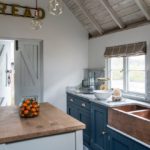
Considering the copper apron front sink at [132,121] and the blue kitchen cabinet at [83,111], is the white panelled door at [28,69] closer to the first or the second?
the blue kitchen cabinet at [83,111]

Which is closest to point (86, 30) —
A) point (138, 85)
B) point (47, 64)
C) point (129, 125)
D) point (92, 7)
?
point (92, 7)

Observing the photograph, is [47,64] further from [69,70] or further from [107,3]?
[107,3]

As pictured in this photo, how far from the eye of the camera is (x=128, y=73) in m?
3.76

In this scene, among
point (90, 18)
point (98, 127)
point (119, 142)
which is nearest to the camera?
point (119, 142)

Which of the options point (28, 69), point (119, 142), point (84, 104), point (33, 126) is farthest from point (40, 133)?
point (28, 69)

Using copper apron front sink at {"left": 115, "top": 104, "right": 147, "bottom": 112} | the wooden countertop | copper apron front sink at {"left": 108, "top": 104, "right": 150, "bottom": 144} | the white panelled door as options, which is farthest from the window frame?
the wooden countertop

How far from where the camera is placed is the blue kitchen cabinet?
361cm

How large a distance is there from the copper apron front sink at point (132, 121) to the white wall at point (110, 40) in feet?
3.83

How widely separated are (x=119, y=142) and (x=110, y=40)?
7.15 feet

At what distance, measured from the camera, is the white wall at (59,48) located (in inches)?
169

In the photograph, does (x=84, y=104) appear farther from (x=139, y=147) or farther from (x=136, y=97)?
(x=139, y=147)

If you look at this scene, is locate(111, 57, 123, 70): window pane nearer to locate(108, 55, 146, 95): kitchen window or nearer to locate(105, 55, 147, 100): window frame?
locate(108, 55, 146, 95): kitchen window

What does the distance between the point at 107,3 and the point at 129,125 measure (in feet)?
7.21

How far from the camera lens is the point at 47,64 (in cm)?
447
